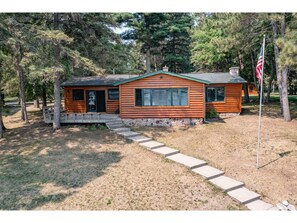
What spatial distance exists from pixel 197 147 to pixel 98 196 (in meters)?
6.10

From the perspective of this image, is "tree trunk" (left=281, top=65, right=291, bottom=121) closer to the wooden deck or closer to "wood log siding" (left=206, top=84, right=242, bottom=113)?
"wood log siding" (left=206, top=84, right=242, bottom=113)

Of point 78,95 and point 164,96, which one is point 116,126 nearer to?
point 164,96

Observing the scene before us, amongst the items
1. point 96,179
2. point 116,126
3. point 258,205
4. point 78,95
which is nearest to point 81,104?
point 78,95

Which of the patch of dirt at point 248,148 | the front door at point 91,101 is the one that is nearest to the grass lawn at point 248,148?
the patch of dirt at point 248,148

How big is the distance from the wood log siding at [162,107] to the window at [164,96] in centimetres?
21

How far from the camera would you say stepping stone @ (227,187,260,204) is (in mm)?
7348

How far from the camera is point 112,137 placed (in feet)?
45.3

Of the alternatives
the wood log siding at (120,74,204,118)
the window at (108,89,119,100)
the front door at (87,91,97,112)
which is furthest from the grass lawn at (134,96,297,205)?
the front door at (87,91,97,112)

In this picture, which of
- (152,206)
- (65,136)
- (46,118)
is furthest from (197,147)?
(46,118)

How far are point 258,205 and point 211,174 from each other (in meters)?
2.00

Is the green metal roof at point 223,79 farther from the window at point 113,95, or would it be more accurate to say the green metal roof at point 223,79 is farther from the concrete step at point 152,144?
the concrete step at point 152,144

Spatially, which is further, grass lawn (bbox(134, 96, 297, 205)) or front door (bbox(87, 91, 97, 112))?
front door (bbox(87, 91, 97, 112))

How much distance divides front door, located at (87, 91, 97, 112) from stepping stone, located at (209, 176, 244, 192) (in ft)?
39.8

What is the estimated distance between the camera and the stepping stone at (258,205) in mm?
6992
